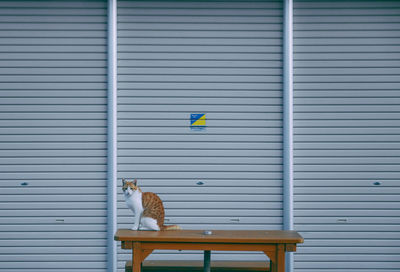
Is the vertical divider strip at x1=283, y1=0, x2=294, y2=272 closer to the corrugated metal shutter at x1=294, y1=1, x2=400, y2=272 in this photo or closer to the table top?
the corrugated metal shutter at x1=294, y1=1, x2=400, y2=272

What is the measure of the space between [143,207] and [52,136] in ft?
5.59

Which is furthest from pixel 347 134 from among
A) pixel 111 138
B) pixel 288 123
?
pixel 111 138

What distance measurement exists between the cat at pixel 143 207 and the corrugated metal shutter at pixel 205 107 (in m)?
0.81

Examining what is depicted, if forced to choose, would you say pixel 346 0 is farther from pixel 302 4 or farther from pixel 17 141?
pixel 17 141

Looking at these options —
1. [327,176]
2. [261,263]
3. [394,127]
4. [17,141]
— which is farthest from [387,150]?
[17,141]

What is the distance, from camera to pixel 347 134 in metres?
4.88

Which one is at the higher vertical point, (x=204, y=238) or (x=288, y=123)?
(x=288, y=123)

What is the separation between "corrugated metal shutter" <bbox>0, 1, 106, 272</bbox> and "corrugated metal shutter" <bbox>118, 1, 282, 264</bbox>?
388 millimetres

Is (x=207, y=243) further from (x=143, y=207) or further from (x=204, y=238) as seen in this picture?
(x=143, y=207)

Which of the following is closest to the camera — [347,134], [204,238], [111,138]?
[204,238]

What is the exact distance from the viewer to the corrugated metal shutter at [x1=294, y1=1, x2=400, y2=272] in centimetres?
484

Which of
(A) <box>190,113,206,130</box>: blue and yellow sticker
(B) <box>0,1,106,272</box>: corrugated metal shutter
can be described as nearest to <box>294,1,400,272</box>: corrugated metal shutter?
(A) <box>190,113,206,130</box>: blue and yellow sticker

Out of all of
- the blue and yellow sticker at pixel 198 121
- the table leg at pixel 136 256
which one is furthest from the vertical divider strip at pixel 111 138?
the table leg at pixel 136 256

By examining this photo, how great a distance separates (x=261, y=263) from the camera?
4.68 metres
